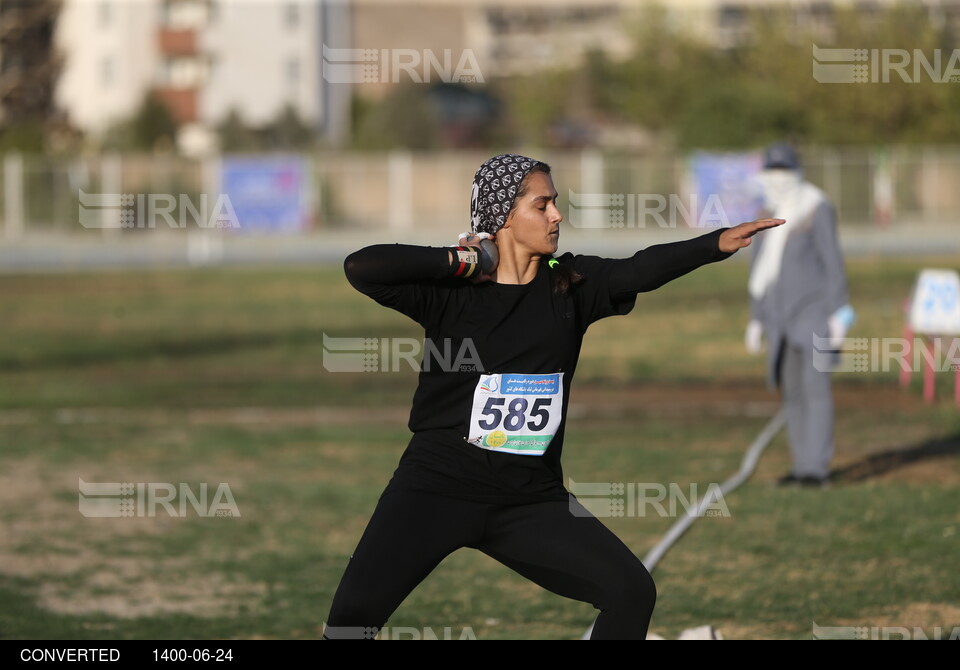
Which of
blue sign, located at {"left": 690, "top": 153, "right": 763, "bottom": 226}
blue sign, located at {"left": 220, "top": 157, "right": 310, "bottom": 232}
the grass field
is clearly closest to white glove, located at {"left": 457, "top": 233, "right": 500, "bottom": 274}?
the grass field

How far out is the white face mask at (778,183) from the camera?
1078 cm

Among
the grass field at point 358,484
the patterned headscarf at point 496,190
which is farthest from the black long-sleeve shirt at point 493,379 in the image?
the grass field at point 358,484

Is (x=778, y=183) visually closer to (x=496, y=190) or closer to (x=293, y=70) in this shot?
(x=496, y=190)

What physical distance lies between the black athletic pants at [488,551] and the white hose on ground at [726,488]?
161cm

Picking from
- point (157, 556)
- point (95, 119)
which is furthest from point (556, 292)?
point (95, 119)

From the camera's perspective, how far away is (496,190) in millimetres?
5102

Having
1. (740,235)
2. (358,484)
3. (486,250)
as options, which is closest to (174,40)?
(358,484)

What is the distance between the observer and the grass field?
25.9ft

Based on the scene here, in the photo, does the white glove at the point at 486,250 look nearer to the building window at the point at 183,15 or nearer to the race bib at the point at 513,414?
the race bib at the point at 513,414

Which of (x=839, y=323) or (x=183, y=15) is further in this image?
(x=183, y=15)

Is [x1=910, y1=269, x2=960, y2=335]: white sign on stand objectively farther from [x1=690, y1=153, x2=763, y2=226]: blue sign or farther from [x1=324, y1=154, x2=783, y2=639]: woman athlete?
[x1=690, y1=153, x2=763, y2=226]: blue sign

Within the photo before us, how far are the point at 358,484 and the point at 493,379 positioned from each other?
23.0 ft

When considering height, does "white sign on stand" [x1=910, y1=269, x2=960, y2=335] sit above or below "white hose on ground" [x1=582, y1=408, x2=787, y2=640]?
above

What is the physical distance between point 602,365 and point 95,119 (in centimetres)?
5714
